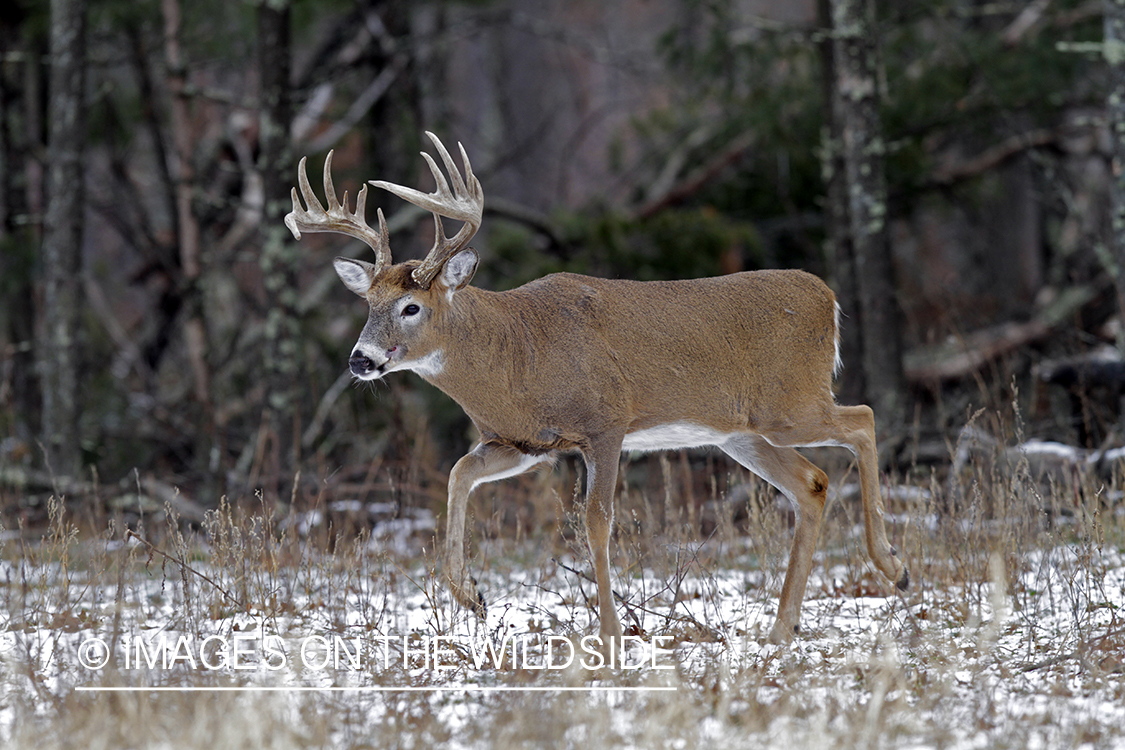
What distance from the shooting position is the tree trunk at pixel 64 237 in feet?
31.1

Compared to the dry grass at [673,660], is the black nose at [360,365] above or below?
above

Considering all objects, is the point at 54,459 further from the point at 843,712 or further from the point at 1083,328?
the point at 1083,328

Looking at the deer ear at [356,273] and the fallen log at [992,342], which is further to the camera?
the fallen log at [992,342]

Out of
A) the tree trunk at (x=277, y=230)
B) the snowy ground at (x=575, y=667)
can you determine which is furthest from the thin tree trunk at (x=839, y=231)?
the tree trunk at (x=277, y=230)

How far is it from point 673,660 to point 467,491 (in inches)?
47.1

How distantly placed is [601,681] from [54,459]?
660 cm

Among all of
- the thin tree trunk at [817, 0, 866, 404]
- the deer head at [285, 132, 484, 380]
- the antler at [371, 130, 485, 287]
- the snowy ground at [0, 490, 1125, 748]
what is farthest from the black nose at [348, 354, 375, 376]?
the thin tree trunk at [817, 0, 866, 404]

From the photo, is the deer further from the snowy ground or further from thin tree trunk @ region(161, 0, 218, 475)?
thin tree trunk @ region(161, 0, 218, 475)

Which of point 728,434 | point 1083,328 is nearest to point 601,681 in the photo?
point 728,434

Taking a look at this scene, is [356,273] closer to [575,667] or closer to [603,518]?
[603,518]

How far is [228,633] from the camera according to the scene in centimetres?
519

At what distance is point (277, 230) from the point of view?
30.8 feet

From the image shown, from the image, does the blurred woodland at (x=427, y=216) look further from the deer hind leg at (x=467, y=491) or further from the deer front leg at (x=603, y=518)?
the deer front leg at (x=603, y=518)

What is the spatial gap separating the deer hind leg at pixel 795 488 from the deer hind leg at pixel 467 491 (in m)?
1.12
